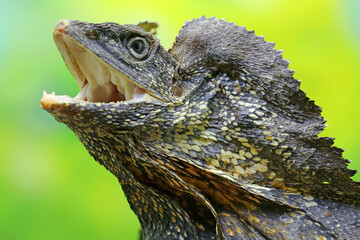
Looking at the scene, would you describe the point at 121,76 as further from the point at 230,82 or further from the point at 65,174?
the point at 65,174

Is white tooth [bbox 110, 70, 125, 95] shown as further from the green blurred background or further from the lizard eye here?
the green blurred background

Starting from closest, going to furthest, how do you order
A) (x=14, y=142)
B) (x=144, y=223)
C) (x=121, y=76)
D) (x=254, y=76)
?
1. (x=121, y=76)
2. (x=254, y=76)
3. (x=144, y=223)
4. (x=14, y=142)

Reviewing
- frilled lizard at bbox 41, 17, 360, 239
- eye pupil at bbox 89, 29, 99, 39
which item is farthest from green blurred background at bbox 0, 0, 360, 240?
eye pupil at bbox 89, 29, 99, 39

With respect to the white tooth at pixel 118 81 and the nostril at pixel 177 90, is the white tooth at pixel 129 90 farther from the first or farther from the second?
the nostril at pixel 177 90

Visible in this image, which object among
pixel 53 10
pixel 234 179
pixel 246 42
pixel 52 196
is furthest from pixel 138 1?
pixel 234 179

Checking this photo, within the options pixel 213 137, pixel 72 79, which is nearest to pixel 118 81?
pixel 213 137

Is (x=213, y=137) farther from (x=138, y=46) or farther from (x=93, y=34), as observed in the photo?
(x=93, y=34)

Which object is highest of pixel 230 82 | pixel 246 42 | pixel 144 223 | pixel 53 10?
pixel 53 10

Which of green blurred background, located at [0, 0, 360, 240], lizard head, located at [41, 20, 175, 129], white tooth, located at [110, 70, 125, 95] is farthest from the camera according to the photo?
green blurred background, located at [0, 0, 360, 240]
